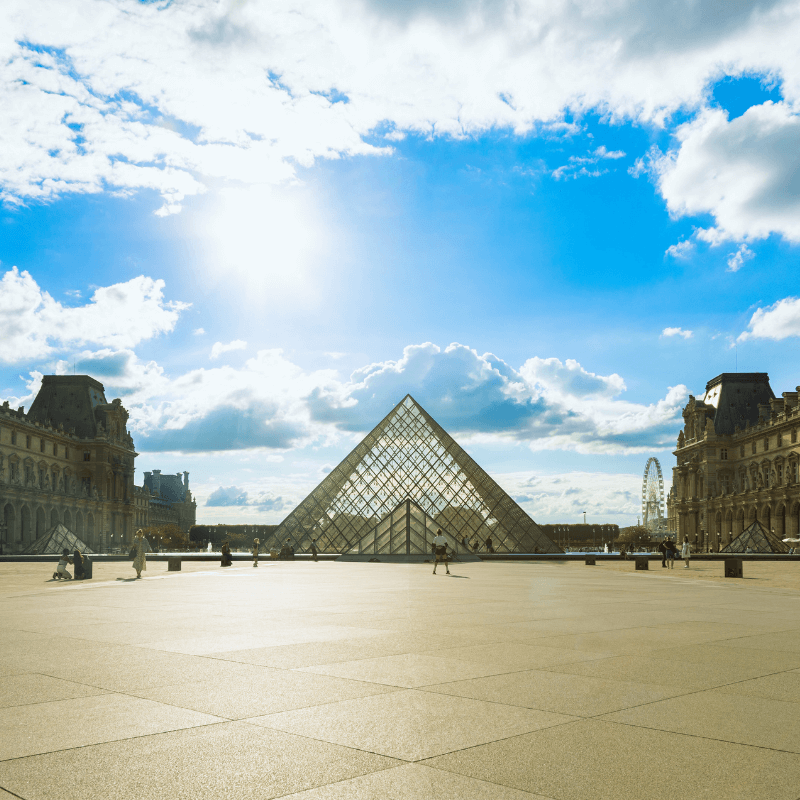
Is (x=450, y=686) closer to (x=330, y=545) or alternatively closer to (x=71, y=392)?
(x=330, y=545)

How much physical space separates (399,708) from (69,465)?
110 metres

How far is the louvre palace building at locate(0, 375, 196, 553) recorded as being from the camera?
8762 cm

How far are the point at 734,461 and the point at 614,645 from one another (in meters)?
97.2

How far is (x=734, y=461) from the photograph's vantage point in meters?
98.0

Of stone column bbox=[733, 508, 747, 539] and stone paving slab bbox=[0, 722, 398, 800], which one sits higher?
stone column bbox=[733, 508, 747, 539]

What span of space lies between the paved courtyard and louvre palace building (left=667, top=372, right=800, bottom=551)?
74495 mm

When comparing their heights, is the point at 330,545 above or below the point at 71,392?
below

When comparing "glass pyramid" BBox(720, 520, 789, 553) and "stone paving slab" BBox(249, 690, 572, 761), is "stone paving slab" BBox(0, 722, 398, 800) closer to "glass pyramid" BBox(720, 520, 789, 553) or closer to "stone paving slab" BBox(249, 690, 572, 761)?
"stone paving slab" BBox(249, 690, 572, 761)

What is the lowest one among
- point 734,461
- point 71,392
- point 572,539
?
point 572,539

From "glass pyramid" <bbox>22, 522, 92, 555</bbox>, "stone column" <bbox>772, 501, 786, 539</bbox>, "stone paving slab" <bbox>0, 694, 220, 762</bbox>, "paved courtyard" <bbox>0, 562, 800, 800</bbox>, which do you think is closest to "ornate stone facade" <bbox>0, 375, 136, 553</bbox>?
"glass pyramid" <bbox>22, 522, 92, 555</bbox>

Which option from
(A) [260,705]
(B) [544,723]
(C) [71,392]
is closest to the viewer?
(B) [544,723]

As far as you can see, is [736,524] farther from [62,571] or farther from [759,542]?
[62,571]

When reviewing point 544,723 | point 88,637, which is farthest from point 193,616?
point 544,723

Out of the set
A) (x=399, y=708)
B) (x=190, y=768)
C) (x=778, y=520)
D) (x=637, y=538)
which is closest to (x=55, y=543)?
(x=399, y=708)
